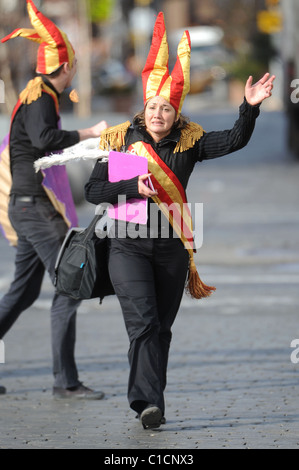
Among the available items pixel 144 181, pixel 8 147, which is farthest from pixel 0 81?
pixel 144 181

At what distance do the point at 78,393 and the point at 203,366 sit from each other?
113 cm

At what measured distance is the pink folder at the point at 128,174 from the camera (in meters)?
5.92

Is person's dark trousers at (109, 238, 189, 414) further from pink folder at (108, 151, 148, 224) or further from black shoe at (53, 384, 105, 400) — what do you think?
black shoe at (53, 384, 105, 400)

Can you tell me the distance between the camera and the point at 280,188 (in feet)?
65.1

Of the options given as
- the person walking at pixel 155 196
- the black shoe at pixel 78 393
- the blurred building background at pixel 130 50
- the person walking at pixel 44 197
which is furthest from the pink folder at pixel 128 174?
the blurred building background at pixel 130 50

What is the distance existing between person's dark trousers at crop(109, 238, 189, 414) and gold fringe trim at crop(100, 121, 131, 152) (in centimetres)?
50

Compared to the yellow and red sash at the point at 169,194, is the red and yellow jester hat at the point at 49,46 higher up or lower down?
higher up

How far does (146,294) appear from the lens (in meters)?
6.00

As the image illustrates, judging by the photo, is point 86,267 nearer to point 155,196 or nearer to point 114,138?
point 155,196

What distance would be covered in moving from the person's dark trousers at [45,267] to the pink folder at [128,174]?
1.04 meters

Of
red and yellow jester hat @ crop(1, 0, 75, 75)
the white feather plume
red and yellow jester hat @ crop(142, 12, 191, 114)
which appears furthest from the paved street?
red and yellow jester hat @ crop(1, 0, 75, 75)

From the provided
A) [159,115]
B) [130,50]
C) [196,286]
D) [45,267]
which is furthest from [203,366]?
[130,50]

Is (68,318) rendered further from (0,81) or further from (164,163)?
(0,81)

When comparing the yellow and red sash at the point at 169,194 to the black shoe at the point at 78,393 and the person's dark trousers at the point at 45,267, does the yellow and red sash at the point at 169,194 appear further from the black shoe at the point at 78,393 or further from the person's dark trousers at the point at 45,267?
the black shoe at the point at 78,393
